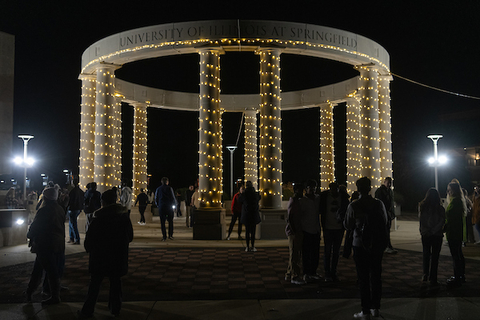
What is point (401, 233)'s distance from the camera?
640 inches

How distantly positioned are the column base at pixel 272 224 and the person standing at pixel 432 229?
22.5 ft

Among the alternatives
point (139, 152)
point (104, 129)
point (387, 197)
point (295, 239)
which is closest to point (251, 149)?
point (139, 152)

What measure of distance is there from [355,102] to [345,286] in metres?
16.4

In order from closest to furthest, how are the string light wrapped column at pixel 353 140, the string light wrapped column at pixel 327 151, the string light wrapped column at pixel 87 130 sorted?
the string light wrapped column at pixel 87 130 < the string light wrapped column at pixel 353 140 < the string light wrapped column at pixel 327 151

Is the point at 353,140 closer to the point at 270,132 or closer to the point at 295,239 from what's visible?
the point at 270,132

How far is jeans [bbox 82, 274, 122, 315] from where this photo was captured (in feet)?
19.1

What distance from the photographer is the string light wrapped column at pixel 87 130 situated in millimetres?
18266

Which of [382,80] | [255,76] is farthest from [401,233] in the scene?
[255,76]

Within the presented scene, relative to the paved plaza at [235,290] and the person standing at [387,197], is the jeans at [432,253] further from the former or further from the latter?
the person standing at [387,197]

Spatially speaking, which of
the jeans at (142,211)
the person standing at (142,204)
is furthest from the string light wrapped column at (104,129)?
the jeans at (142,211)

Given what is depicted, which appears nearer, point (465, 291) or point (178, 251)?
point (465, 291)

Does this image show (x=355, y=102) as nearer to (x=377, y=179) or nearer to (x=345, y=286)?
(x=377, y=179)

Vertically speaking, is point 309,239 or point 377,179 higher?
point 377,179

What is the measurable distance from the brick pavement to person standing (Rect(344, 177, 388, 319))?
1151 mm
